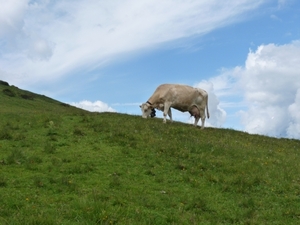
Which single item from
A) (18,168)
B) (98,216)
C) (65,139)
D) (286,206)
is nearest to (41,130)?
(65,139)

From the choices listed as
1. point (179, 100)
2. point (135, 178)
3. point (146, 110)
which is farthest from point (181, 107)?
point (135, 178)

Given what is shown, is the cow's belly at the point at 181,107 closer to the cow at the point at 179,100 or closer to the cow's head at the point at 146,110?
the cow at the point at 179,100

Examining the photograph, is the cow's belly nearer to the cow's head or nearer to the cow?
the cow

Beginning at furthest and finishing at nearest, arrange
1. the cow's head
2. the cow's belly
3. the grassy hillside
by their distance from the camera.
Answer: the cow's head
the cow's belly
the grassy hillside

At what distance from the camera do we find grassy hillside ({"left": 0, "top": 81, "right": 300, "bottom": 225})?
10.1 metres

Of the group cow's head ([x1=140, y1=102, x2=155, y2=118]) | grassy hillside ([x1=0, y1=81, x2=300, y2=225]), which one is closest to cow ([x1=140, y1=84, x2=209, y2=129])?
cow's head ([x1=140, y1=102, x2=155, y2=118])

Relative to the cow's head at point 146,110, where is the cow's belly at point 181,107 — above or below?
above

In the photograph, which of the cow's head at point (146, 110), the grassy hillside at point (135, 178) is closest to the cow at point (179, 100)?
the cow's head at point (146, 110)

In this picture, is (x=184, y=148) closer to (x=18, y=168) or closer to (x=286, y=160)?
(x=286, y=160)

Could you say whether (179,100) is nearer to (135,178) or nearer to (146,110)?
(146,110)

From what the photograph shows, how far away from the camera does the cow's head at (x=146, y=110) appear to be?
29250 millimetres

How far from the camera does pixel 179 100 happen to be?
28.0 meters

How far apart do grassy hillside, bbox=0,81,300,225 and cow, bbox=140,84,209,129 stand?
20.2 feet

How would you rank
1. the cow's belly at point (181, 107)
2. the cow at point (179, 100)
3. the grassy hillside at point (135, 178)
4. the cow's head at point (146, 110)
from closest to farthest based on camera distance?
the grassy hillside at point (135, 178) → the cow at point (179, 100) → the cow's belly at point (181, 107) → the cow's head at point (146, 110)
